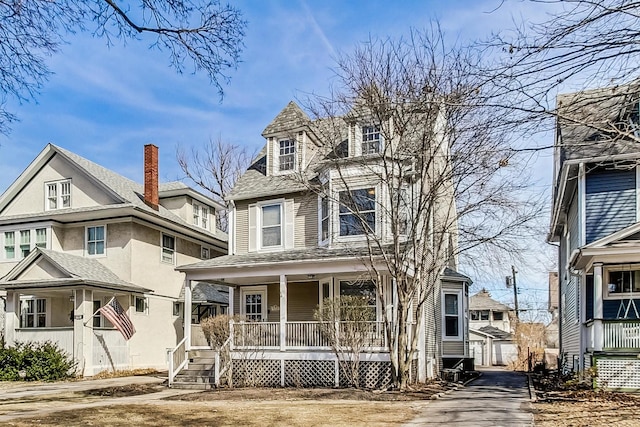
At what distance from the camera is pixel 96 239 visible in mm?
24844

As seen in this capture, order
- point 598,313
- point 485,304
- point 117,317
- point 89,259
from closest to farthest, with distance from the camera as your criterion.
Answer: point 598,313 → point 117,317 → point 89,259 → point 485,304

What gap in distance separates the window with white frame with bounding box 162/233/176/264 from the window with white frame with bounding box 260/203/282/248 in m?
7.05

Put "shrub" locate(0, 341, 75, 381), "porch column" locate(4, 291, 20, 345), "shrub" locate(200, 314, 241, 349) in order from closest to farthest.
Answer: "shrub" locate(200, 314, 241, 349) < "shrub" locate(0, 341, 75, 381) < "porch column" locate(4, 291, 20, 345)

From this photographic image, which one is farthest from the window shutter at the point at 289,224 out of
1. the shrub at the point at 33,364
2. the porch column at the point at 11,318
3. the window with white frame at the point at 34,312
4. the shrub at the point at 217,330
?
the window with white frame at the point at 34,312

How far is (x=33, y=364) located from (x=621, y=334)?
18.3 meters

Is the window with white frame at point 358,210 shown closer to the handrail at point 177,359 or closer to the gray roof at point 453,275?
the gray roof at point 453,275

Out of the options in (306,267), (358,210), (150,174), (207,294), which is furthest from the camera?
(207,294)

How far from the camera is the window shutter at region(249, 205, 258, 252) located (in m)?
20.8

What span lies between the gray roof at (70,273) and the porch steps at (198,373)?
5.31m

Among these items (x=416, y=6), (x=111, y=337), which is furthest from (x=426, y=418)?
(x=111, y=337)

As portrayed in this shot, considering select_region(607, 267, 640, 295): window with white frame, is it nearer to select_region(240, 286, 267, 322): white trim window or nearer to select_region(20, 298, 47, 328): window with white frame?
select_region(240, 286, 267, 322): white trim window

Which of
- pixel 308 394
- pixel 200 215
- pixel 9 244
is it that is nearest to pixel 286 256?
pixel 308 394

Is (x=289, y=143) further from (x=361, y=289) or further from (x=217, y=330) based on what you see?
(x=217, y=330)

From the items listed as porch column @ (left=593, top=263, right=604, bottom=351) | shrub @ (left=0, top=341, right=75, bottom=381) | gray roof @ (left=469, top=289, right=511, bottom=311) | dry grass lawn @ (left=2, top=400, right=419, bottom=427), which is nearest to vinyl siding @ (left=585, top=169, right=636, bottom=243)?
porch column @ (left=593, top=263, right=604, bottom=351)
